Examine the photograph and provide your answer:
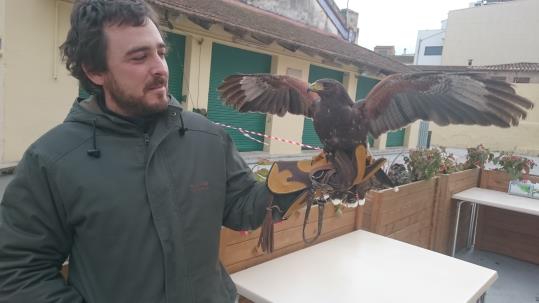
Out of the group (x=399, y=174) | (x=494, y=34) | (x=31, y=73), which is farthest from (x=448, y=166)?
(x=494, y=34)

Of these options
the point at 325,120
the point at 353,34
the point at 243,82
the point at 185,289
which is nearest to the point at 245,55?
the point at 243,82

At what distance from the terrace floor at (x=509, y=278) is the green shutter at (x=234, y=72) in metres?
4.31

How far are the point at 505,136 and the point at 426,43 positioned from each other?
19.3m

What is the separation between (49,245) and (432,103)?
1.30m

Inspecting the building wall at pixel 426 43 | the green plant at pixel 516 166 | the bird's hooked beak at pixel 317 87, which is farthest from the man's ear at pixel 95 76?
the building wall at pixel 426 43

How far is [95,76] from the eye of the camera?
1.10 metres

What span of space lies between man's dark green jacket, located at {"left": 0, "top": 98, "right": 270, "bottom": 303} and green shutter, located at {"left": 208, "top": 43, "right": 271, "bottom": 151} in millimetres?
5769

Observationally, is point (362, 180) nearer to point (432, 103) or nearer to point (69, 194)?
point (432, 103)

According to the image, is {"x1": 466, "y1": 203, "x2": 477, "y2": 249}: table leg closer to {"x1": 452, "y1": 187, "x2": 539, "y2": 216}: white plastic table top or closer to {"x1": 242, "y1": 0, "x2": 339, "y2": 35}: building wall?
{"x1": 452, "y1": 187, "x2": 539, "y2": 216}: white plastic table top

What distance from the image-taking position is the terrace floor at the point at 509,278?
3459 mm

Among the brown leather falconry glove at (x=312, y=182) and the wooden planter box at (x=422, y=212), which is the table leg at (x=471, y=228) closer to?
the wooden planter box at (x=422, y=212)

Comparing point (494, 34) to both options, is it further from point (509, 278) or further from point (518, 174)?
point (509, 278)

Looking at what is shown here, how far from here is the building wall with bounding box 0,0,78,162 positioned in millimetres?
4789

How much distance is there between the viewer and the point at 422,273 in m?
1.93
